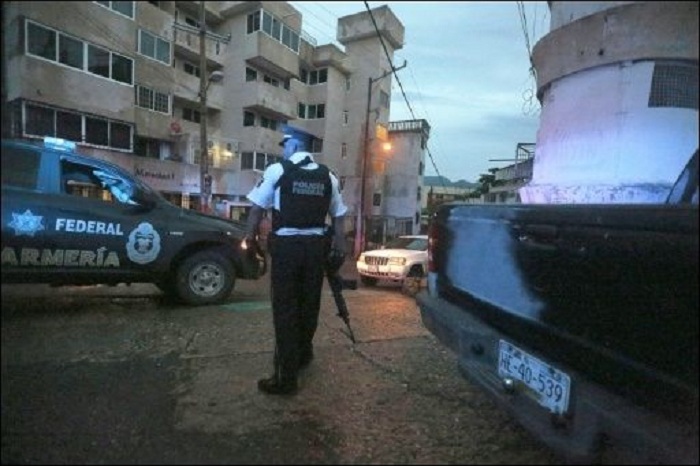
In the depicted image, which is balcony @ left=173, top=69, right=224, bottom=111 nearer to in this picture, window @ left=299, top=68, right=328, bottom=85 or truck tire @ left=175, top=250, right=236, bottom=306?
window @ left=299, top=68, right=328, bottom=85

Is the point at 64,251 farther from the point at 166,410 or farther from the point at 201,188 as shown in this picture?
the point at 201,188

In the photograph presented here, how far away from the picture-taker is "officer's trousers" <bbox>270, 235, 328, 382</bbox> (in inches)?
123

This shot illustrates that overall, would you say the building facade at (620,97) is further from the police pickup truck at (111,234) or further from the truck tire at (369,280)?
the truck tire at (369,280)

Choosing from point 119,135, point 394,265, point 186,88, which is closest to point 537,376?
point 119,135

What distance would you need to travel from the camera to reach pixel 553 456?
2.49 m

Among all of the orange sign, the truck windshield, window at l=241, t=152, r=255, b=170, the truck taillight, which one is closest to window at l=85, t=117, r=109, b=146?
window at l=241, t=152, r=255, b=170

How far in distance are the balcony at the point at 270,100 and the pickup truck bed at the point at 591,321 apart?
3.61 meters

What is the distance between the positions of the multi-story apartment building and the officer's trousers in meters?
0.88

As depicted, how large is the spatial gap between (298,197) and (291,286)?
55cm

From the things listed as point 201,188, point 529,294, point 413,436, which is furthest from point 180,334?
point 201,188

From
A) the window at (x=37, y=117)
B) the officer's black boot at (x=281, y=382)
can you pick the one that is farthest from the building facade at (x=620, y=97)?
the window at (x=37, y=117)

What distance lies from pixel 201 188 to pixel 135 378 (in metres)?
11.4

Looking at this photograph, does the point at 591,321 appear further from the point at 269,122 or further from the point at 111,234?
the point at 269,122

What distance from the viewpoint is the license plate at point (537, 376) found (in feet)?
7.09
